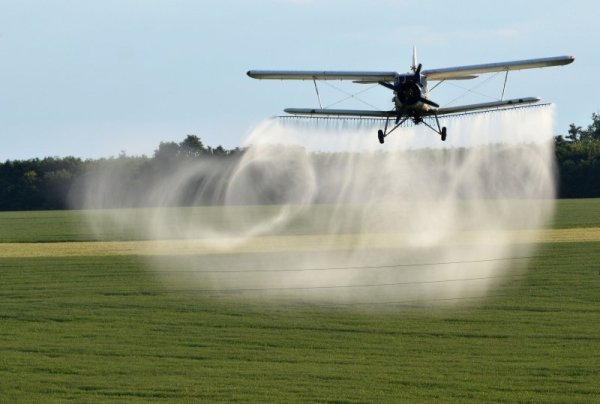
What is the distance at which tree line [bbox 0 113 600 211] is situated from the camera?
139 metres

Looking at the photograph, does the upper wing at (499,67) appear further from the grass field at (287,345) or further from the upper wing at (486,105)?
the grass field at (287,345)

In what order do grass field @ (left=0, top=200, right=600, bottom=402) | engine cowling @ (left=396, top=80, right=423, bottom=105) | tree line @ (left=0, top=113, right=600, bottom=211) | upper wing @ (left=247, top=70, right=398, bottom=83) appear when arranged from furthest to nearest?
tree line @ (left=0, top=113, right=600, bottom=211), upper wing @ (left=247, top=70, right=398, bottom=83), engine cowling @ (left=396, top=80, right=423, bottom=105), grass field @ (left=0, top=200, right=600, bottom=402)

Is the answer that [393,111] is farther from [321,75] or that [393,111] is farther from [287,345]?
Answer: [287,345]

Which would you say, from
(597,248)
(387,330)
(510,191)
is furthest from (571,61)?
(510,191)

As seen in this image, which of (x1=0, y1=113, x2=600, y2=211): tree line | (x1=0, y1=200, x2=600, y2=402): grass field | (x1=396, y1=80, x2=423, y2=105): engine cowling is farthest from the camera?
(x1=0, y1=113, x2=600, y2=211): tree line

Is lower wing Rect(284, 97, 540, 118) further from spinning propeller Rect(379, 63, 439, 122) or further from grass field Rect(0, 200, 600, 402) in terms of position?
grass field Rect(0, 200, 600, 402)

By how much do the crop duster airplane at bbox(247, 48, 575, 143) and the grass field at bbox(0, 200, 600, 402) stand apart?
7823 millimetres

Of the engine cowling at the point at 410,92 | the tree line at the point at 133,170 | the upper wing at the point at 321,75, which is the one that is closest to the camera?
the engine cowling at the point at 410,92

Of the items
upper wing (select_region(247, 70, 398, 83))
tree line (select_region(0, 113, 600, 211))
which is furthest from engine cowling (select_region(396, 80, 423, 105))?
tree line (select_region(0, 113, 600, 211))

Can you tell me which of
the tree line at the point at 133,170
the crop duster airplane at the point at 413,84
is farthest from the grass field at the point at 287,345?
the tree line at the point at 133,170

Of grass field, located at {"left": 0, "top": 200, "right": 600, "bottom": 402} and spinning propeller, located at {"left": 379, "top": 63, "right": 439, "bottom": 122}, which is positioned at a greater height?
spinning propeller, located at {"left": 379, "top": 63, "right": 439, "bottom": 122}

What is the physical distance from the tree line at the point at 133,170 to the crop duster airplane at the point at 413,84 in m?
52.9

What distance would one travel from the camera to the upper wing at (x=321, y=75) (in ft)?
166

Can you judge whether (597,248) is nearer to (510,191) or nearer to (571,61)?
(571,61)
